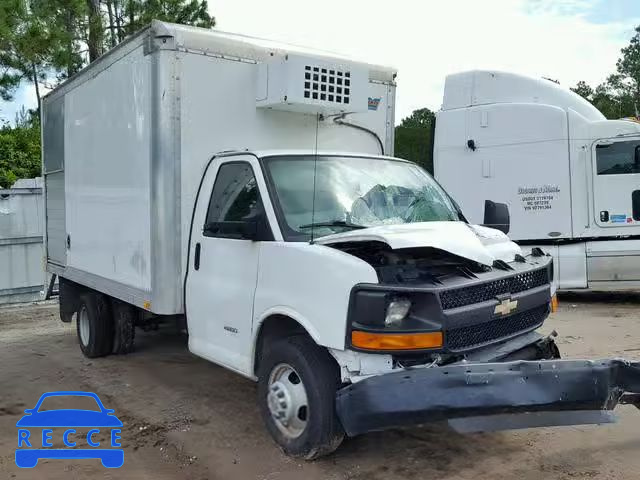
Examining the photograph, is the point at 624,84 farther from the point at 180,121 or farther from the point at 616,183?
the point at 180,121

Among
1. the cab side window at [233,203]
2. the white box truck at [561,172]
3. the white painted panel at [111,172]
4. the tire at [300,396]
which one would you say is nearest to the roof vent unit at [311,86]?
the cab side window at [233,203]

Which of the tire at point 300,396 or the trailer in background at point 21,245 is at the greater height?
the trailer in background at point 21,245

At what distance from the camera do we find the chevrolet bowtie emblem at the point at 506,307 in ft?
12.8

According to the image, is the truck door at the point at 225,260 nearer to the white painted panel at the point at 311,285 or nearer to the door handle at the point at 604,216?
the white painted panel at the point at 311,285

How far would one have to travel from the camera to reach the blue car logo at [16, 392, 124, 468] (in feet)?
14.7

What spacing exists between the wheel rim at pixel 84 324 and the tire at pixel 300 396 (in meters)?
3.59

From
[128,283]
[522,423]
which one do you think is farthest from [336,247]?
[128,283]

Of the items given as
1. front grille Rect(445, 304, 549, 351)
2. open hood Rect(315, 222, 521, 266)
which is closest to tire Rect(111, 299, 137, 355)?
open hood Rect(315, 222, 521, 266)

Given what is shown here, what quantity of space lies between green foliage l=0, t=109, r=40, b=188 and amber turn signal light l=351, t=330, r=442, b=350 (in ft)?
57.8

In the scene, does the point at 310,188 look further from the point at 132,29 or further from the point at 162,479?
the point at 132,29

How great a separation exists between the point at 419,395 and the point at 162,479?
1.78 metres

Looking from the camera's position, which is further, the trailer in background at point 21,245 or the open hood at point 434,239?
the trailer in background at point 21,245

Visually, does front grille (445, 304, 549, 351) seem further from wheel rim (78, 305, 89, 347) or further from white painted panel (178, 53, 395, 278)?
wheel rim (78, 305, 89, 347)

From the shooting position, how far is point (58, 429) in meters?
5.05
